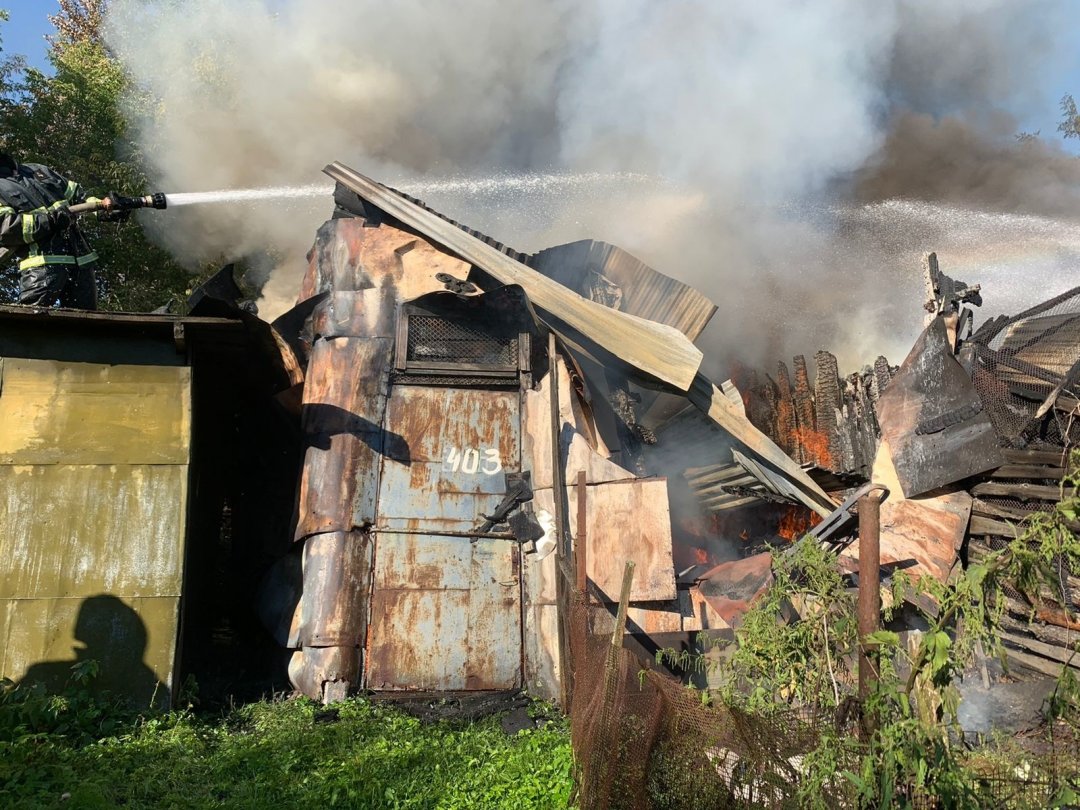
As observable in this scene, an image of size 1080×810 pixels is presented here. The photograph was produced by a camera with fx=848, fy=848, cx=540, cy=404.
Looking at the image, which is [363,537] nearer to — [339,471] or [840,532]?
[339,471]

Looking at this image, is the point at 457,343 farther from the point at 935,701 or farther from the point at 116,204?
the point at 935,701

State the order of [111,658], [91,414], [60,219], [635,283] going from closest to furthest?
[111,658], [91,414], [60,219], [635,283]

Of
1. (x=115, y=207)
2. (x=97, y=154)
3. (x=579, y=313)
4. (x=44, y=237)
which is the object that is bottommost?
(x=579, y=313)

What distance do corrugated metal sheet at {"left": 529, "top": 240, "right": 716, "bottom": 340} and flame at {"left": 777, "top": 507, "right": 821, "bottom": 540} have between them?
2707 millimetres

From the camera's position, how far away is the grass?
5129 mm

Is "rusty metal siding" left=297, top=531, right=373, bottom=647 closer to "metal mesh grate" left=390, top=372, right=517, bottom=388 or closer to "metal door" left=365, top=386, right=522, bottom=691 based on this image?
"metal door" left=365, top=386, right=522, bottom=691

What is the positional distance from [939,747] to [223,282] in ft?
22.2

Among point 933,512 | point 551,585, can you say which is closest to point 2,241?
point 551,585

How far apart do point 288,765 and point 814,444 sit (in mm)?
10633

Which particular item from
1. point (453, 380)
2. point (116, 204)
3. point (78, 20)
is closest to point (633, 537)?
point (453, 380)

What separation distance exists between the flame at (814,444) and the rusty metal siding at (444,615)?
24.5 feet

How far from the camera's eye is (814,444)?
1409 centimetres

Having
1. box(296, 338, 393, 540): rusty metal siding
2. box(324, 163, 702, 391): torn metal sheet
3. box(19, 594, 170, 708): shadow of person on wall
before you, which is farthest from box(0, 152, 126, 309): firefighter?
box(19, 594, 170, 708): shadow of person on wall

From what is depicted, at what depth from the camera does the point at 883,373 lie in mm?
12625
